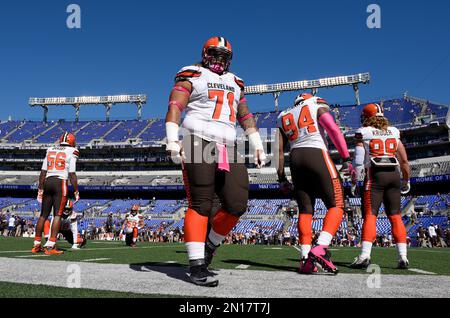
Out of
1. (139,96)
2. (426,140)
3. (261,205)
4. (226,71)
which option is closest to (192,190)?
(226,71)

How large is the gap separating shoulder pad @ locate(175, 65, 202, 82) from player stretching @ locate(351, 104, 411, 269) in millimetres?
2835

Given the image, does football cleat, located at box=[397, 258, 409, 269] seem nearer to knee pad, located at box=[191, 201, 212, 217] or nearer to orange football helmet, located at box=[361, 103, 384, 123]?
orange football helmet, located at box=[361, 103, 384, 123]

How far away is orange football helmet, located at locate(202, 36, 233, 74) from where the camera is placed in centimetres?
359

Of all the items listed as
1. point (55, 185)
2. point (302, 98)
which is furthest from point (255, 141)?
point (55, 185)

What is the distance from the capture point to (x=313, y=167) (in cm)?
412

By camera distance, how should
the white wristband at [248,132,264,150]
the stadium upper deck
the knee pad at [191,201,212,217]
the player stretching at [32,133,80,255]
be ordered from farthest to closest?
the stadium upper deck
the player stretching at [32,133,80,255]
the white wristband at [248,132,264,150]
the knee pad at [191,201,212,217]

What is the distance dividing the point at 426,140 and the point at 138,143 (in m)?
34.7

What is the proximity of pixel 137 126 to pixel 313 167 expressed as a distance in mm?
53546

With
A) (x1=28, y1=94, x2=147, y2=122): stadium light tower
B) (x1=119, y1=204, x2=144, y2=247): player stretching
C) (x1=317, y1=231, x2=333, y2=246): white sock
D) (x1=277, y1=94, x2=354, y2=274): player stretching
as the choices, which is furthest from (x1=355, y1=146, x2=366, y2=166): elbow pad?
(x1=28, y1=94, x2=147, y2=122): stadium light tower

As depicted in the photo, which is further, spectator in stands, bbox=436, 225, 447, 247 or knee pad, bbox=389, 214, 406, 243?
spectator in stands, bbox=436, 225, 447, 247

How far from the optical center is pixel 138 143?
49938 millimetres

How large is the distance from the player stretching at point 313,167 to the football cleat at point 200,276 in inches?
50.6

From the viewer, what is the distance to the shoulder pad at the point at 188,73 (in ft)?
11.5

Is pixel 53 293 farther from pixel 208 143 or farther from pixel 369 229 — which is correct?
pixel 369 229
